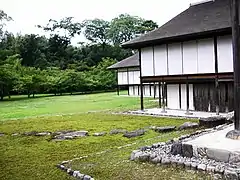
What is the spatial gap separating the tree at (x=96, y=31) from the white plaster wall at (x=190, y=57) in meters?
42.4

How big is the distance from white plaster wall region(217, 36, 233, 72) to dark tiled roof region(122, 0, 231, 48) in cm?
71

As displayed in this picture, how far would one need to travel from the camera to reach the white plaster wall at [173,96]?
1580 centimetres

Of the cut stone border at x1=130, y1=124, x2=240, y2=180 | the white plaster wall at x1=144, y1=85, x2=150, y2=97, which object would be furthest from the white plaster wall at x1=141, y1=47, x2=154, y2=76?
the white plaster wall at x1=144, y1=85, x2=150, y2=97

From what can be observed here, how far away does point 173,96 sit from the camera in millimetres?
16000

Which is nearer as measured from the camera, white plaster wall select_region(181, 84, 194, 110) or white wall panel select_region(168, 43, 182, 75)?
white wall panel select_region(168, 43, 182, 75)

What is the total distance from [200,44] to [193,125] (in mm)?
4948

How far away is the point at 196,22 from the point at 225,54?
8.04ft

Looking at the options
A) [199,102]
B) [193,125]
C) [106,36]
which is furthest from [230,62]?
[106,36]

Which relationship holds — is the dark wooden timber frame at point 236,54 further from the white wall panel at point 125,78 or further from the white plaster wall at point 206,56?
the white wall panel at point 125,78

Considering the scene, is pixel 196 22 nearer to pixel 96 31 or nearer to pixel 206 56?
pixel 206 56

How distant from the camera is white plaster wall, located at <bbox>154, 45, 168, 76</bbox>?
14.9 m

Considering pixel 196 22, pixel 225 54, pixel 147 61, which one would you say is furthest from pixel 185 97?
pixel 196 22

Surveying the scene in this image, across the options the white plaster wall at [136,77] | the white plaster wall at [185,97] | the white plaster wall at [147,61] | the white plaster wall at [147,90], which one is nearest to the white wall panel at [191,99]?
the white plaster wall at [185,97]

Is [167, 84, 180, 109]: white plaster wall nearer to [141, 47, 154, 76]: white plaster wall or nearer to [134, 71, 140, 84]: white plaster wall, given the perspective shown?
[141, 47, 154, 76]: white plaster wall
